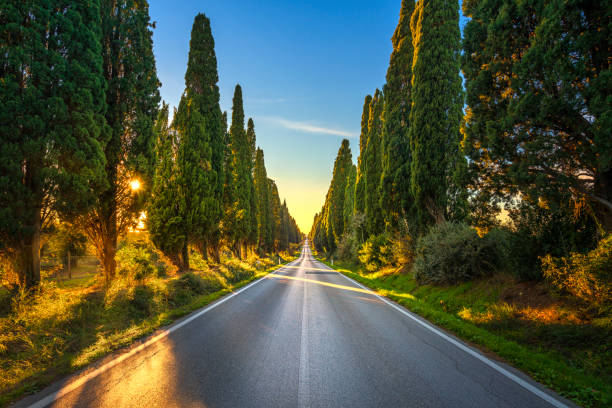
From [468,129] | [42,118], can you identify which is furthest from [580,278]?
[42,118]

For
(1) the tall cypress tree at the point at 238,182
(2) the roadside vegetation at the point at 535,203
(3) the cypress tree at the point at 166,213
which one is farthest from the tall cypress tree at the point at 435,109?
(1) the tall cypress tree at the point at 238,182

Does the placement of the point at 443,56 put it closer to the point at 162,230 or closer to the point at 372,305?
the point at 372,305

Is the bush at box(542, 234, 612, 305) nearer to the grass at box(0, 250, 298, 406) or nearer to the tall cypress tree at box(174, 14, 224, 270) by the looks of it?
the grass at box(0, 250, 298, 406)

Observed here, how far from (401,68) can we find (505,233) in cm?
1515

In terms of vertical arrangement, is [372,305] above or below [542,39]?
below

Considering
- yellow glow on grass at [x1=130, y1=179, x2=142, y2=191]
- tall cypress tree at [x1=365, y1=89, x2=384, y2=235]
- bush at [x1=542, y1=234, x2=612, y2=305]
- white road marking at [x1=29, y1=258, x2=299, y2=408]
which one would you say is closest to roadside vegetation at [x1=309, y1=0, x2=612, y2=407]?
bush at [x1=542, y1=234, x2=612, y2=305]

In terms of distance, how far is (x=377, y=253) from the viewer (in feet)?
65.2

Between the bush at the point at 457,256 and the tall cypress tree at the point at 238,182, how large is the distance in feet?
57.9

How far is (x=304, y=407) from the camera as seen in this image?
2.85 metres

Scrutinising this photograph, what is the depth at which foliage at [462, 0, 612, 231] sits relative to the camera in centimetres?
491

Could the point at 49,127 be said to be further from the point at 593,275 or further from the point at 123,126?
the point at 593,275

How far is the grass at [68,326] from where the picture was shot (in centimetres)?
372

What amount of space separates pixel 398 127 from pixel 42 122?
55.9 feet

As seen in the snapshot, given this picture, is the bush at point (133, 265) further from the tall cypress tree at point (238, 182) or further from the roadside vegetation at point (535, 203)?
the tall cypress tree at point (238, 182)
